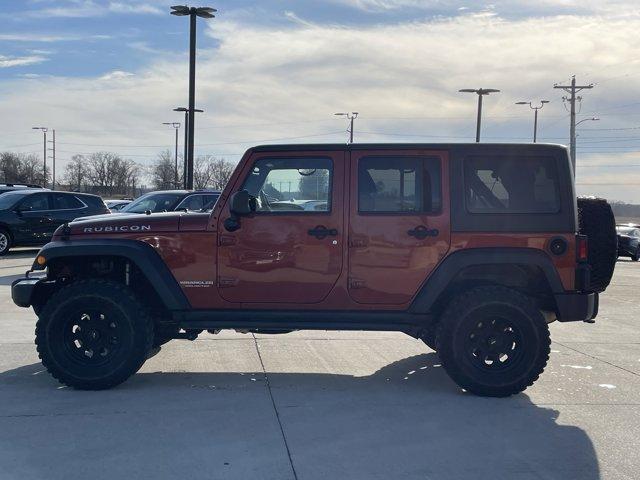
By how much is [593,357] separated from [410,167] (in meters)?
3.18

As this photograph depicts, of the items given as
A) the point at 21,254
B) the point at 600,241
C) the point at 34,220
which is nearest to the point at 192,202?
the point at 34,220

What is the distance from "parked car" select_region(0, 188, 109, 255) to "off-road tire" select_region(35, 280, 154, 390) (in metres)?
12.3

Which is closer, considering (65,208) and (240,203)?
(240,203)

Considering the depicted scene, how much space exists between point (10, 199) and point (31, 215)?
0.75m

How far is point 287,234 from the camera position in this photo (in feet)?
19.1

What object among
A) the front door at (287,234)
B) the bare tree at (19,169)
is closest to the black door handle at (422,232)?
the front door at (287,234)

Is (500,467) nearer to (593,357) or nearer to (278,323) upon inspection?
(278,323)

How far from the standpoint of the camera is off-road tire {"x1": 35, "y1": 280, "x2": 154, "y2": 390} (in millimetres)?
5777

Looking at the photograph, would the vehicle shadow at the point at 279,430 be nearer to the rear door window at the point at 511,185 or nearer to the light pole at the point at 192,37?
the rear door window at the point at 511,185

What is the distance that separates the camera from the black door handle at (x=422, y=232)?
578 cm

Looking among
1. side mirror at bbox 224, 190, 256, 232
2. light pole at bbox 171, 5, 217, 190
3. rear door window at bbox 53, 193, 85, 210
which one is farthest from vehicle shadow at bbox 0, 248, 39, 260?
side mirror at bbox 224, 190, 256, 232

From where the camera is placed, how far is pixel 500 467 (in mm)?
4332

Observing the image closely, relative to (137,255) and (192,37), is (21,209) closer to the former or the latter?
(192,37)

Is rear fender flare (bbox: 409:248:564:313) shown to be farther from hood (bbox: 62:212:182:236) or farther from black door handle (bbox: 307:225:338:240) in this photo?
hood (bbox: 62:212:182:236)
